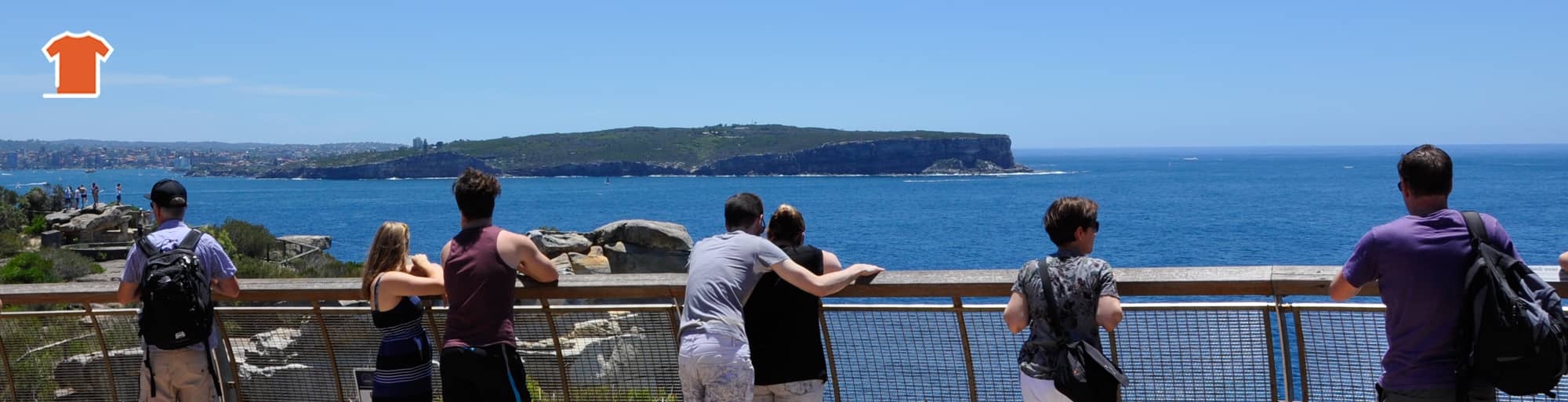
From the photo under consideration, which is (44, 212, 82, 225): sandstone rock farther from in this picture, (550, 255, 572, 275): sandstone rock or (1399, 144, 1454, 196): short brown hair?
(1399, 144, 1454, 196): short brown hair

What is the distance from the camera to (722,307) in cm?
455

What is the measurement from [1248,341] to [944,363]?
1.19 meters

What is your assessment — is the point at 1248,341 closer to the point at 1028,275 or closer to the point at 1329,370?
the point at 1329,370

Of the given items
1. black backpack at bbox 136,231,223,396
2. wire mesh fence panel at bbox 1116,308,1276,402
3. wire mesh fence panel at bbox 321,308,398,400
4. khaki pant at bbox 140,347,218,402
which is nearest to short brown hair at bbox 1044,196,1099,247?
wire mesh fence panel at bbox 1116,308,1276,402

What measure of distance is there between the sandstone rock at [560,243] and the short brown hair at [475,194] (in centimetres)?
2381

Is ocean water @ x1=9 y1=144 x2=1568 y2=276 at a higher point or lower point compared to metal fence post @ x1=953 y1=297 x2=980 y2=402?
lower

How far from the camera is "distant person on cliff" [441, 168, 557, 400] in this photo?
15.3 ft

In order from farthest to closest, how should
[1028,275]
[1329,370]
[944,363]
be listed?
[944,363], [1329,370], [1028,275]

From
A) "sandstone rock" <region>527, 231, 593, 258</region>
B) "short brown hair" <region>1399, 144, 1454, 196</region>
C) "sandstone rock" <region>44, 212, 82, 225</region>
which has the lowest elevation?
"sandstone rock" <region>527, 231, 593, 258</region>

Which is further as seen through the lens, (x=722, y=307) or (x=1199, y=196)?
(x=1199, y=196)

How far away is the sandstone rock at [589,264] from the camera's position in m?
27.9

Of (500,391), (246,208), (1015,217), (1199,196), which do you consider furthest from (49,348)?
(246,208)

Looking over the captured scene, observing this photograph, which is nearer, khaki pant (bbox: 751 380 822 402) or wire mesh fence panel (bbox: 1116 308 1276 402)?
wire mesh fence panel (bbox: 1116 308 1276 402)

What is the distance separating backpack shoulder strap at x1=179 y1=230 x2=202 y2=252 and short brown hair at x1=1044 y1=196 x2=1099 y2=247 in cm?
376
